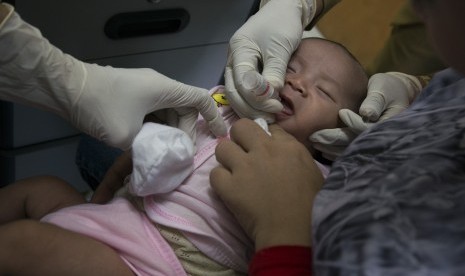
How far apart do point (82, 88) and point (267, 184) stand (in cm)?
32

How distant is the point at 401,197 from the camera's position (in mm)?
544

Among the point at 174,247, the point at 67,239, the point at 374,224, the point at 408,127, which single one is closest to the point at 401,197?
the point at 374,224

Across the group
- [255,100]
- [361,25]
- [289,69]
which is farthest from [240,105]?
[361,25]

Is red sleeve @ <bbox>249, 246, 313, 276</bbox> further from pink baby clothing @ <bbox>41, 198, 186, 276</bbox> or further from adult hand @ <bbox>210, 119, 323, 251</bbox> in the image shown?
pink baby clothing @ <bbox>41, 198, 186, 276</bbox>

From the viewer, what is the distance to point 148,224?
2.68 ft

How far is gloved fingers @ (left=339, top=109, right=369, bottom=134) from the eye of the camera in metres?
0.93

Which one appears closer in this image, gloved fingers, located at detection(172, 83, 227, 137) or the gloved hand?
gloved fingers, located at detection(172, 83, 227, 137)

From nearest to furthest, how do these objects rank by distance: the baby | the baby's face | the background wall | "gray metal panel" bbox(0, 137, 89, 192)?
1. the baby
2. the baby's face
3. "gray metal panel" bbox(0, 137, 89, 192)
4. the background wall

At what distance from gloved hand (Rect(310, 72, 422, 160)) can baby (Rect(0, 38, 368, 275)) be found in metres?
0.24

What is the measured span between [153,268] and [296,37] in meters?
0.58

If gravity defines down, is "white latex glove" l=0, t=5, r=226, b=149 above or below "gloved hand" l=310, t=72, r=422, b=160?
above

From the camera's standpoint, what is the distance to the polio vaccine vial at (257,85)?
868mm

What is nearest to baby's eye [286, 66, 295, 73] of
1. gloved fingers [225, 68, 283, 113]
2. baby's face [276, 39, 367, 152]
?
baby's face [276, 39, 367, 152]

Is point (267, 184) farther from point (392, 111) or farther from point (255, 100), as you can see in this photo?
point (392, 111)
